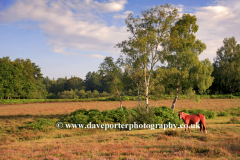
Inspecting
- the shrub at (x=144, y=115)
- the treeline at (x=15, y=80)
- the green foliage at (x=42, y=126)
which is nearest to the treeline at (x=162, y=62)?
the shrub at (x=144, y=115)

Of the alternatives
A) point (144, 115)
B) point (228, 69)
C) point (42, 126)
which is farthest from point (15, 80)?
point (228, 69)

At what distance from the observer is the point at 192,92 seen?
25.8 metres

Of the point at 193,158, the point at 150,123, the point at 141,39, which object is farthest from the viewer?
the point at 141,39

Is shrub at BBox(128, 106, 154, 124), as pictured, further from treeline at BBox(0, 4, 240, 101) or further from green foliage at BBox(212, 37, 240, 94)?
green foliage at BBox(212, 37, 240, 94)

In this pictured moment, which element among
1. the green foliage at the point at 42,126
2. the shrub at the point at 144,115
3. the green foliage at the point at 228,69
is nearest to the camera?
the green foliage at the point at 42,126

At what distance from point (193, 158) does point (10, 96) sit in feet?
257

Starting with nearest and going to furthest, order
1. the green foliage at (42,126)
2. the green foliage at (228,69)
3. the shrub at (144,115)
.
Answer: the green foliage at (42,126) < the shrub at (144,115) < the green foliage at (228,69)

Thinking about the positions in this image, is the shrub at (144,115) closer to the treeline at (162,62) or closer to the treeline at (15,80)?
the treeline at (162,62)

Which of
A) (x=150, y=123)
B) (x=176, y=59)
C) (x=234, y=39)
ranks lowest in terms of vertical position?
(x=150, y=123)

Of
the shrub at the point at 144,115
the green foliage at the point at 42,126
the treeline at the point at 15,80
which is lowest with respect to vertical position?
the green foliage at the point at 42,126

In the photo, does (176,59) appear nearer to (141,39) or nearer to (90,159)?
(141,39)

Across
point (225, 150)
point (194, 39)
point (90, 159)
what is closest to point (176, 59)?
point (194, 39)

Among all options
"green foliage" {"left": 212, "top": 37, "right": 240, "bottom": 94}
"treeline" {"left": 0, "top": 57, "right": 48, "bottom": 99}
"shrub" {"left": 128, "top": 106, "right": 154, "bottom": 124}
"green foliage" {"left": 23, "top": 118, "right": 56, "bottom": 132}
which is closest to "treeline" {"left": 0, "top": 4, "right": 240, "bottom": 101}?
"shrub" {"left": 128, "top": 106, "right": 154, "bottom": 124}

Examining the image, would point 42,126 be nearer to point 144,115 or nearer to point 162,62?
point 144,115
